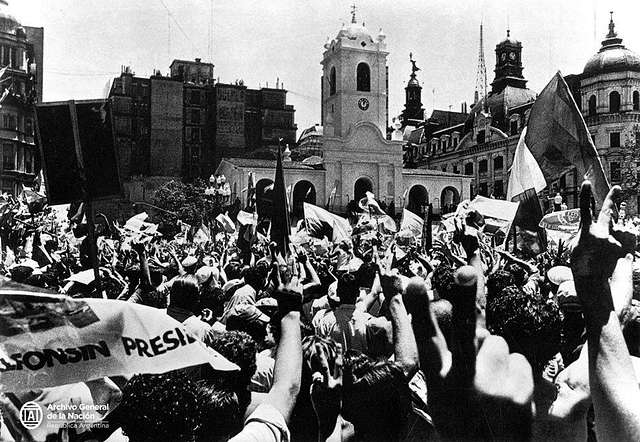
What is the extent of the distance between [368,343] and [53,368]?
2.13m

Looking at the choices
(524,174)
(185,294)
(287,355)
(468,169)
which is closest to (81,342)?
(287,355)

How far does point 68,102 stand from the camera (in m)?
5.33

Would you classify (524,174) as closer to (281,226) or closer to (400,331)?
(281,226)

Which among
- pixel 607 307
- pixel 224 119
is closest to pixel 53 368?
pixel 607 307

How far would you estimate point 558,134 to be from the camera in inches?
259

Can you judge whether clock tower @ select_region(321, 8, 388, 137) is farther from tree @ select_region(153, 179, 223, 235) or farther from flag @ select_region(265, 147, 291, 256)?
flag @ select_region(265, 147, 291, 256)

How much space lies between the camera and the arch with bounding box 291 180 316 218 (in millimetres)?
55987

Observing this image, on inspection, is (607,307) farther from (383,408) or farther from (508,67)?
(508,67)

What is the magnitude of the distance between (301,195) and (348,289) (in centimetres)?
5345

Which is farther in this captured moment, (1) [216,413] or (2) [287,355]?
(2) [287,355]

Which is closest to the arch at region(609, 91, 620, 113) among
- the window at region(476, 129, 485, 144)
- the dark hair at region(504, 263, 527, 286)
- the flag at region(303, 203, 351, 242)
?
the window at region(476, 129, 485, 144)

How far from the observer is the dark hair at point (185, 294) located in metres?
4.49

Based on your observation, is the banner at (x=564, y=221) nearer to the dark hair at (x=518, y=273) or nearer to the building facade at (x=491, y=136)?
the dark hair at (x=518, y=273)

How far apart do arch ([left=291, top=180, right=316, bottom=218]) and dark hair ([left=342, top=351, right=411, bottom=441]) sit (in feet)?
172
